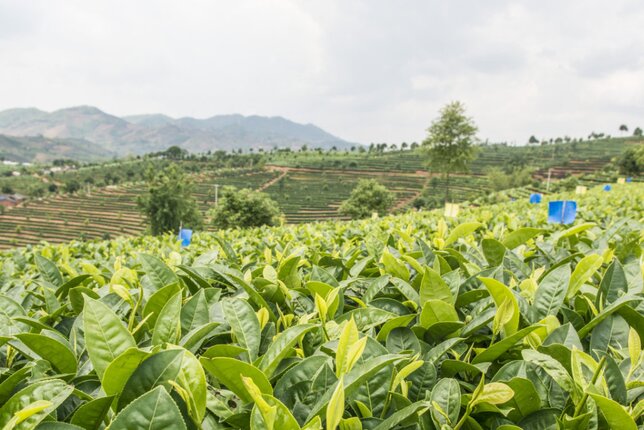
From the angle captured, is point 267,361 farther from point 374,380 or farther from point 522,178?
point 522,178

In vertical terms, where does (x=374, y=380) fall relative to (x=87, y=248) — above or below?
above

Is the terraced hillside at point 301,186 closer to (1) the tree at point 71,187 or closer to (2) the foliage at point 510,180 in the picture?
(2) the foliage at point 510,180

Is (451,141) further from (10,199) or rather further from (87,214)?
(10,199)

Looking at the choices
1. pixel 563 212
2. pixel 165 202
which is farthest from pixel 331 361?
pixel 165 202

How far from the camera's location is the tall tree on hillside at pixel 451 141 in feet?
78.8

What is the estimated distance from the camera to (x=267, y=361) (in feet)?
2.52

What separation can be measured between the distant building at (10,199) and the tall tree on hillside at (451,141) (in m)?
63.2

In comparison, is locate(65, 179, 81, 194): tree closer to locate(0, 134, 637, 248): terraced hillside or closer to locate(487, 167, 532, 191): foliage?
locate(0, 134, 637, 248): terraced hillside

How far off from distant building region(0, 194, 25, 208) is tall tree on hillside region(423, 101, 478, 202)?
6319 centimetres

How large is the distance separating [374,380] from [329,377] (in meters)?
0.09

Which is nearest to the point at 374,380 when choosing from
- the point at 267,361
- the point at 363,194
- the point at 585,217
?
the point at 267,361

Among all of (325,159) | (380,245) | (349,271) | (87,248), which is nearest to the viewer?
(349,271)

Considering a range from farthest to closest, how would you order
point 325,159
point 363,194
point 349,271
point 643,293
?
point 325,159 → point 363,194 → point 349,271 → point 643,293

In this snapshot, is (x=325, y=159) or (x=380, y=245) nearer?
(x=380, y=245)
